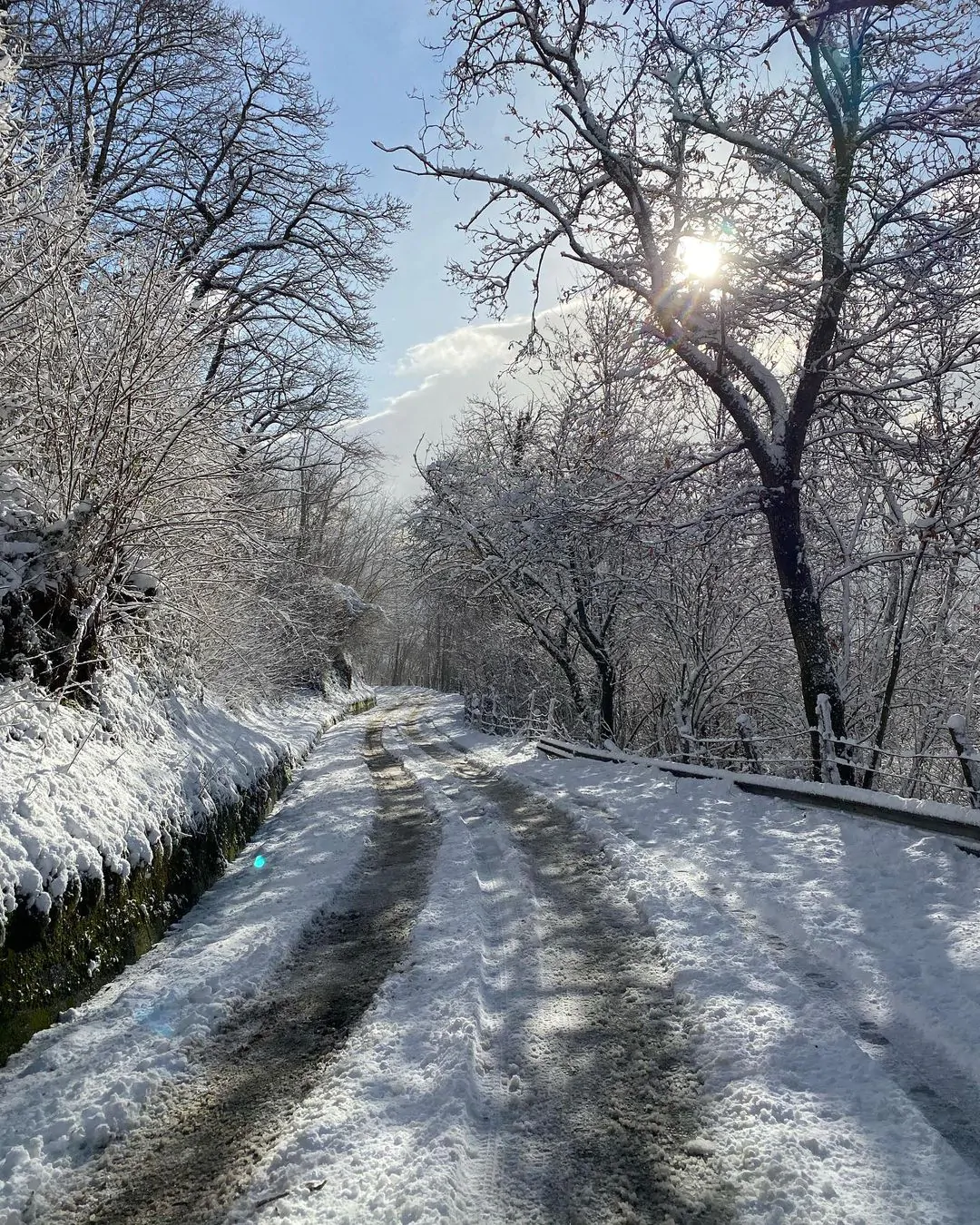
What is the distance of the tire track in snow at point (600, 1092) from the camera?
2.58 metres

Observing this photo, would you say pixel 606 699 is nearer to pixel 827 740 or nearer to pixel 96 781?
pixel 827 740

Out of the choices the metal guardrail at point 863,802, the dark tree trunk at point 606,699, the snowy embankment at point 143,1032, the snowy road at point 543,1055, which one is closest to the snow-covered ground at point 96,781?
the snowy embankment at point 143,1032

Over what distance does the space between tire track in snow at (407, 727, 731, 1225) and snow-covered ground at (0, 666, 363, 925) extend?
286 cm

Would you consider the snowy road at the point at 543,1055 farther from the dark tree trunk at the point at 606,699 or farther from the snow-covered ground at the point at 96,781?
the dark tree trunk at the point at 606,699

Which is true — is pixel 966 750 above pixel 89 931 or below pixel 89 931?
above

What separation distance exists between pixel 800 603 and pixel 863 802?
3.44 m

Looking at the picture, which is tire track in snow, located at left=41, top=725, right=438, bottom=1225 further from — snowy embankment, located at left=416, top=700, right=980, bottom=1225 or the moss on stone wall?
snowy embankment, located at left=416, top=700, right=980, bottom=1225

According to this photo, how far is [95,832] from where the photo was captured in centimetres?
501

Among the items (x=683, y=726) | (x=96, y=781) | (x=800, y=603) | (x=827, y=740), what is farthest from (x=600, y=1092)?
(x=683, y=726)

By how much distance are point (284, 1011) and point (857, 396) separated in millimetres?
9805

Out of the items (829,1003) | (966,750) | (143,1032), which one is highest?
(966,750)

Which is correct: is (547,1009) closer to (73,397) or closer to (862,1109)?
(862,1109)

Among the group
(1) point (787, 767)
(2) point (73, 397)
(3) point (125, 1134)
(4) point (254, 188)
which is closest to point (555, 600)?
(1) point (787, 767)

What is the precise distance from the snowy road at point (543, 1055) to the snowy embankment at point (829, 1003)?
15mm
